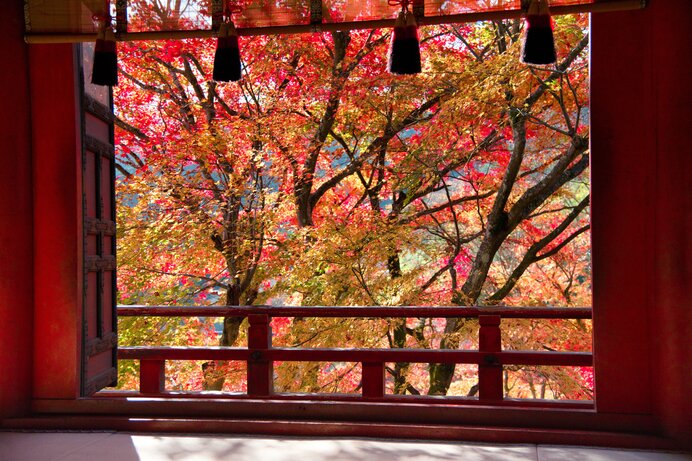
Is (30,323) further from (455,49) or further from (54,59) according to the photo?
(455,49)

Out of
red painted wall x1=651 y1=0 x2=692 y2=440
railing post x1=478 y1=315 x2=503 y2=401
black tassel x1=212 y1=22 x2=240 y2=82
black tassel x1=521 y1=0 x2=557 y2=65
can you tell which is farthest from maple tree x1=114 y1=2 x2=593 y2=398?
black tassel x1=212 y1=22 x2=240 y2=82

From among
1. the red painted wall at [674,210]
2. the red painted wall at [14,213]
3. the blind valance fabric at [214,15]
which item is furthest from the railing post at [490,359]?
the red painted wall at [14,213]

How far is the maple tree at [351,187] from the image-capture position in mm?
7211

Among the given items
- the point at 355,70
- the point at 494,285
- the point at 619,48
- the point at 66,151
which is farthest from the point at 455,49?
the point at 66,151

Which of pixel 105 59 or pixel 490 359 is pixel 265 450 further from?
pixel 105 59

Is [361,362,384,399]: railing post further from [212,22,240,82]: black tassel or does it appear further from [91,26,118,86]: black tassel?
[91,26,118,86]: black tassel

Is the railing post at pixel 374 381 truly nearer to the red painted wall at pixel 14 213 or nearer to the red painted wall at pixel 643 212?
the red painted wall at pixel 643 212

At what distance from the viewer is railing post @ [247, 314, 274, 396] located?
4.20m

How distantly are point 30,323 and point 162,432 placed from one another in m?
0.97

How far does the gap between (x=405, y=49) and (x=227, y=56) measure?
0.84 metres

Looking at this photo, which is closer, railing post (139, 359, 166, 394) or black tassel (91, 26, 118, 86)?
black tassel (91, 26, 118, 86)

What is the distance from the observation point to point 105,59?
3.28 m

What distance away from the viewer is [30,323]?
382 centimetres

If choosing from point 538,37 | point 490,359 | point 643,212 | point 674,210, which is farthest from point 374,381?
point 538,37
